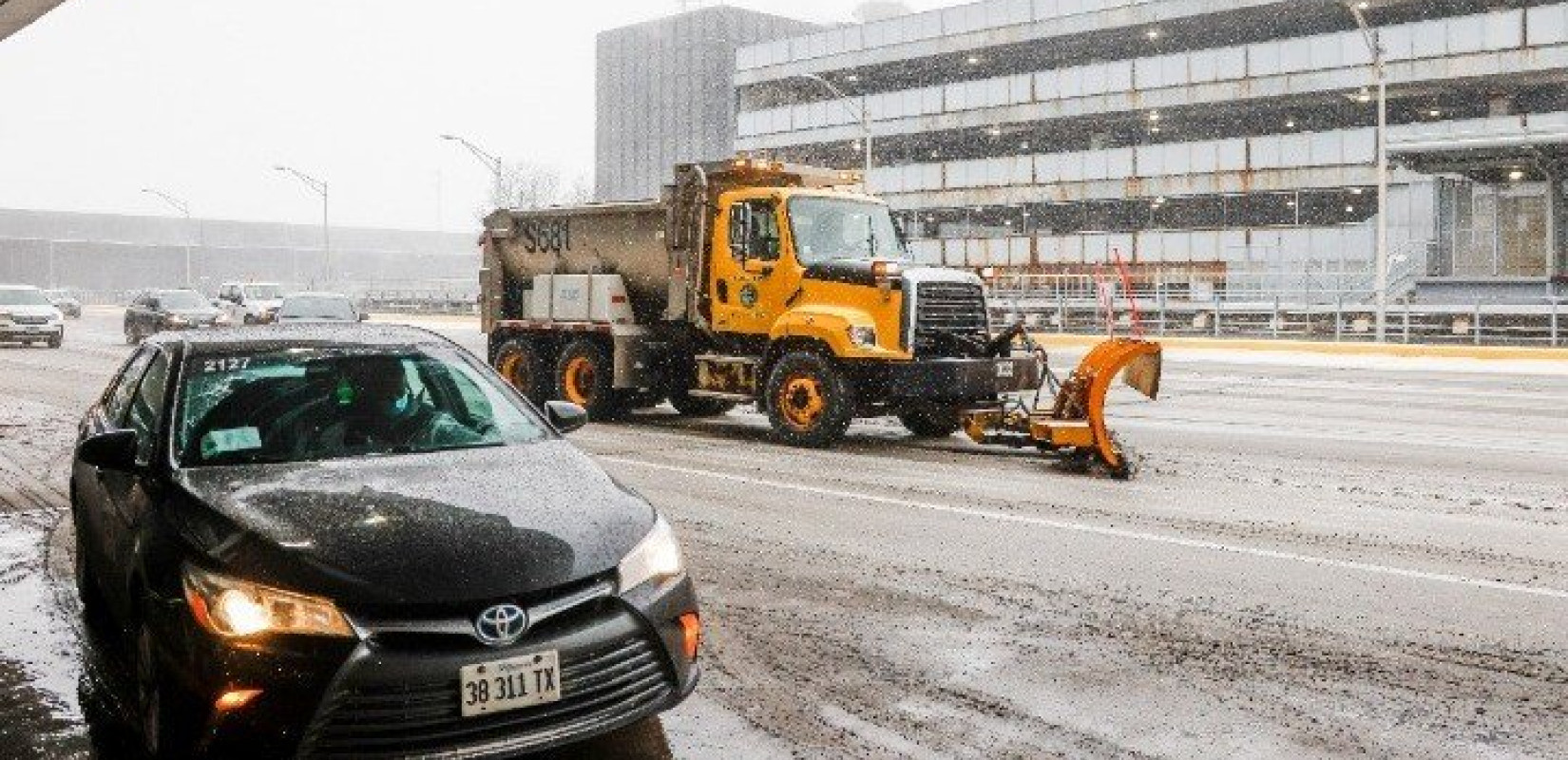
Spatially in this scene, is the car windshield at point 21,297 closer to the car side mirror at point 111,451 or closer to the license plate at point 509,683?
the car side mirror at point 111,451

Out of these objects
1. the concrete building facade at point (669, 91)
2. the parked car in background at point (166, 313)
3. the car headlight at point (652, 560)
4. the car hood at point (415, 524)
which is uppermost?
the concrete building facade at point (669, 91)

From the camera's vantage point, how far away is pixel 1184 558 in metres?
7.90

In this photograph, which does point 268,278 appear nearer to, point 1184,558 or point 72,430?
point 72,430

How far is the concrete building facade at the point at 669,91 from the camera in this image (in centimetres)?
9275

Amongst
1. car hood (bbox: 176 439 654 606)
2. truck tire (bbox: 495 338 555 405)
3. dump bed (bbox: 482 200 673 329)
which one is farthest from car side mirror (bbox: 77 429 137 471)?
truck tire (bbox: 495 338 555 405)

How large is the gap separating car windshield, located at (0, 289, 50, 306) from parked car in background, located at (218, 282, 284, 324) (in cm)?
456

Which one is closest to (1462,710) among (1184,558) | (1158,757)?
(1158,757)

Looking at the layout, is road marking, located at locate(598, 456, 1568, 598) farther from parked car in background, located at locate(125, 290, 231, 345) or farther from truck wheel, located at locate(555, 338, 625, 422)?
parked car in background, located at locate(125, 290, 231, 345)

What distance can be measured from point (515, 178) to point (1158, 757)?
333 ft

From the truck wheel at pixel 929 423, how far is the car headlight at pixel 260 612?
9936 mm

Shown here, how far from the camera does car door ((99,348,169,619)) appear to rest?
15.9 ft

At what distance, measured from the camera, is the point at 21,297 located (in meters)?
35.4

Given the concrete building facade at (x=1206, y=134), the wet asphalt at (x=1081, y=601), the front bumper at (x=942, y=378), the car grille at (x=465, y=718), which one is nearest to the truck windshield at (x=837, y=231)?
the front bumper at (x=942, y=378)

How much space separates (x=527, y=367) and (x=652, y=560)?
12592 millimetres
